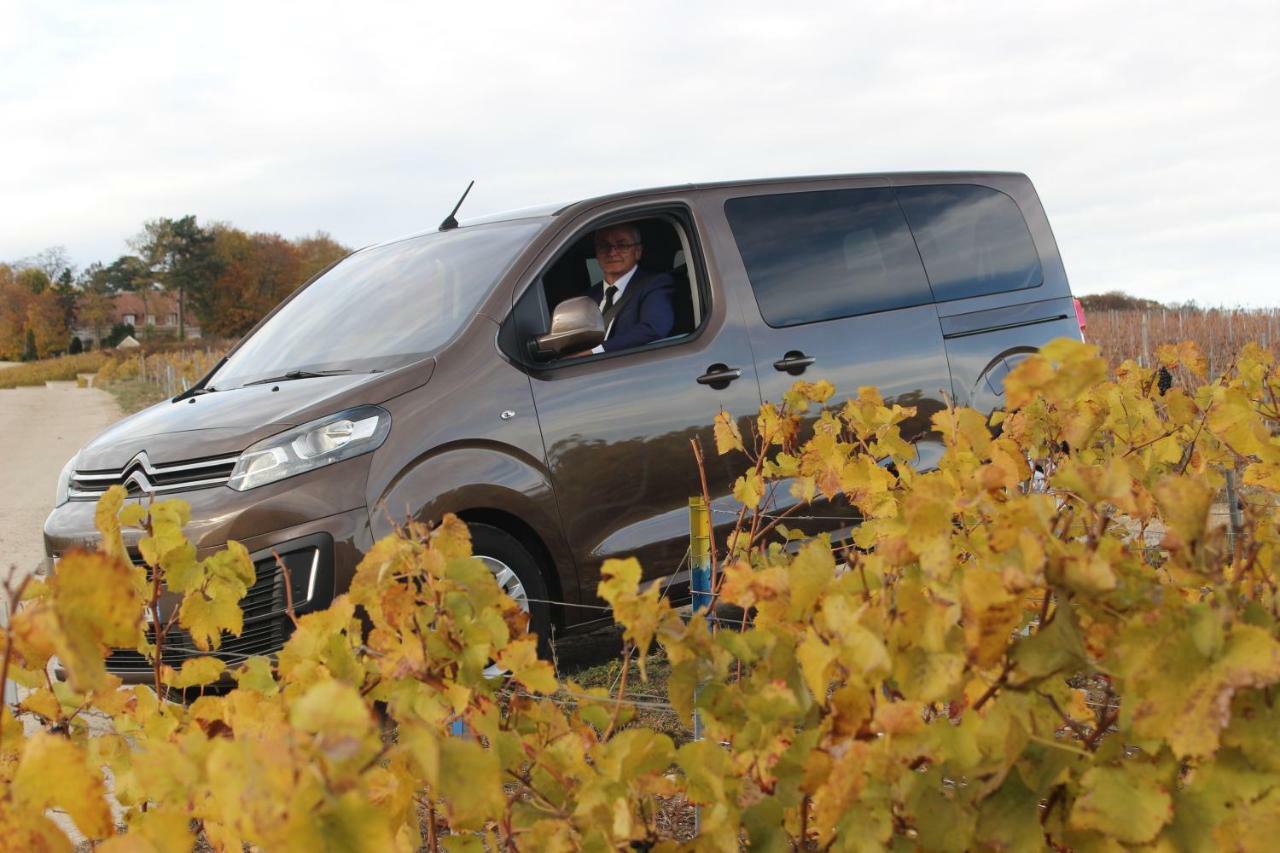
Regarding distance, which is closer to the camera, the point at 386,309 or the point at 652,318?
the point at 386,309

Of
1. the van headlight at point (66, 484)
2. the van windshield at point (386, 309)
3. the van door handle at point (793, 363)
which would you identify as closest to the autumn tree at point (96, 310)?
the van windshield at point (386, 309)

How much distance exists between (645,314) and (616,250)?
437 millimetres

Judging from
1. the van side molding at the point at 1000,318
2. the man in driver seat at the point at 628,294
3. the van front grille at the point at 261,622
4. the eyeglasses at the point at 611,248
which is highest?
the eyeglasses at the point at 611,248

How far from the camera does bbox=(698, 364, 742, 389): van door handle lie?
4.72 metres

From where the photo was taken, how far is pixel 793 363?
494cm

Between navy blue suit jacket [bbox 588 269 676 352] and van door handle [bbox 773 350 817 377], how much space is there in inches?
18.2

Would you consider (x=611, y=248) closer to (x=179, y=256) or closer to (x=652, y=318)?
(x=652, y=318)

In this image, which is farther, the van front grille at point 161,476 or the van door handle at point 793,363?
the van door handle at point 793,363

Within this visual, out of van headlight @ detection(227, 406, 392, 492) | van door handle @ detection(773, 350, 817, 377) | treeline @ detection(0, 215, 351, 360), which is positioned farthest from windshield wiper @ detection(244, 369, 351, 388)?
treeline @ detection(0, 215, 351, 360)

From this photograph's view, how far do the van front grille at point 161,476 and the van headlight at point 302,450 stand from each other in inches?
2.7

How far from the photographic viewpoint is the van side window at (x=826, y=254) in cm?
511

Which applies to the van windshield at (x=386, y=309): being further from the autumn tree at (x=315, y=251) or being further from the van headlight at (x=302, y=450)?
the autumn tree at (x=315, y=251)

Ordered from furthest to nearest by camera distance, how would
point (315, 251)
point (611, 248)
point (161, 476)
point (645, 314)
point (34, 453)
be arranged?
1. point (315, 251)
2. point (34, 453)
3. point (611, 248)
4. point (645, 314)
5. point (161, 476)

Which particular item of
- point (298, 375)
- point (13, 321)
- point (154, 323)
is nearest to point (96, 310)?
point (13, 321)
